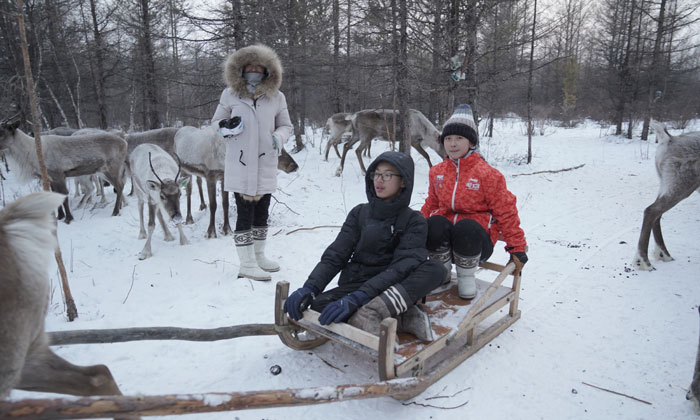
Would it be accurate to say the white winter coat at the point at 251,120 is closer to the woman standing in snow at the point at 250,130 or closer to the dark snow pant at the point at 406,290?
the woman standing in snow at the point at 250,130

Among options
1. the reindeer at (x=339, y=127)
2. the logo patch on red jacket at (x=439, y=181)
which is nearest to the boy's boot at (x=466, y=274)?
→ the logo patch on red jacket at (x=439, y=181)

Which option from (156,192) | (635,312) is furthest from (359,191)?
(635,312)

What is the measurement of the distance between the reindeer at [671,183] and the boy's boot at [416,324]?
342 centimetres

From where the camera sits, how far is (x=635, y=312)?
366 centimetres

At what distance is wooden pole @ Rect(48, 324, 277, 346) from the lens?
7.60ft

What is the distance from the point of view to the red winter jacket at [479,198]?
338 cm

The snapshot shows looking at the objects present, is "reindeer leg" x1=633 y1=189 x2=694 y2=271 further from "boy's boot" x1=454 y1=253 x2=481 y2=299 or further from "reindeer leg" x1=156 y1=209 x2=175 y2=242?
"reindeer leg" x1=156 y1=209 x2=175 y2=242

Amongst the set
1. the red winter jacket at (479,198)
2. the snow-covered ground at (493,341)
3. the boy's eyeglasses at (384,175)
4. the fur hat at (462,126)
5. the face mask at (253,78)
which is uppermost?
the face mask at (253,78)

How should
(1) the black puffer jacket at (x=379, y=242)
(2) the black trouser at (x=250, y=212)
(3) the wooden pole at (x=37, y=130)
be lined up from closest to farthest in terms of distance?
1. (1) the black puffer jacket at (x=379, y=242)
2. (3) the wooden pole at (x=37, y=130)
3. (2) the black trouser at (x=250, y=212)

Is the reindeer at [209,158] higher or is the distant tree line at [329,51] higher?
the distant tree line at [329,51]

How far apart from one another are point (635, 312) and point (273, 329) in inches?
128

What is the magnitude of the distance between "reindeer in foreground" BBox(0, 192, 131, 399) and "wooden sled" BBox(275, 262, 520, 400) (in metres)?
1.30

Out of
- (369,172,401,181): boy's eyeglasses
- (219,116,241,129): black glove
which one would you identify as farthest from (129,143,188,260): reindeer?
(369,172,401,181): boy's eyeglasses

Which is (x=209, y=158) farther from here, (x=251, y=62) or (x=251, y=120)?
(x=251, y=62)
